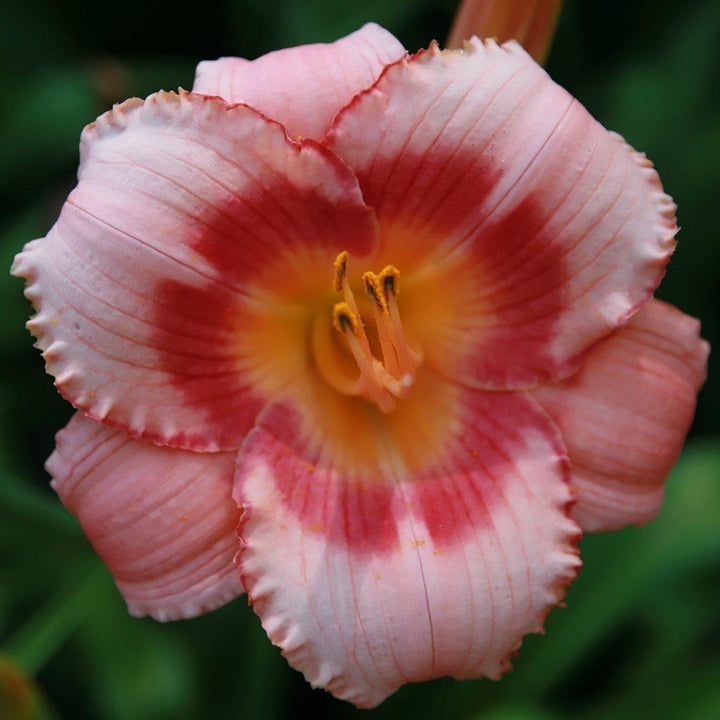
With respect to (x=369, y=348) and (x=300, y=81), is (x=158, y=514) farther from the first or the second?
(x=300, y=81)

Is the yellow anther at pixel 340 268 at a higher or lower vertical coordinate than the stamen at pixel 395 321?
higher

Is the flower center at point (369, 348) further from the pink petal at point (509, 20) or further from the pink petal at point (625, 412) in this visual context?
the pink petal at point (509, 20)

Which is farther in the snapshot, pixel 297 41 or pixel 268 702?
pixel 297 41

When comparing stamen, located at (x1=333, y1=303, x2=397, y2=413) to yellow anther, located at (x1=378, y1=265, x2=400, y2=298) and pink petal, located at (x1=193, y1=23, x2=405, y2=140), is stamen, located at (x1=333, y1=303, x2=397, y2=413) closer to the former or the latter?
yellow anther, located at (x1=378, y1=265, x2=400, y2=298)

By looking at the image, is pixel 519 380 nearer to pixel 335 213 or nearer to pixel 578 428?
pixel 578 428

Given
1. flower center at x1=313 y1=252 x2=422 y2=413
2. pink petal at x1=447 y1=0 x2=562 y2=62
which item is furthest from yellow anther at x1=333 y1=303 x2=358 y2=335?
pink petal at x1=447 y1=0 x2=562 y2=62

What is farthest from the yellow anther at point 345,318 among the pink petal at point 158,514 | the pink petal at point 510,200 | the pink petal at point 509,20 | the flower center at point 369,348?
the pink petal at point 509,20

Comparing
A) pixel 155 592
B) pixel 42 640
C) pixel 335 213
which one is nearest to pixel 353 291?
pixel 335 213

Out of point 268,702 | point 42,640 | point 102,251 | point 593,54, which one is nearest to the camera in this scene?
point 102,251
